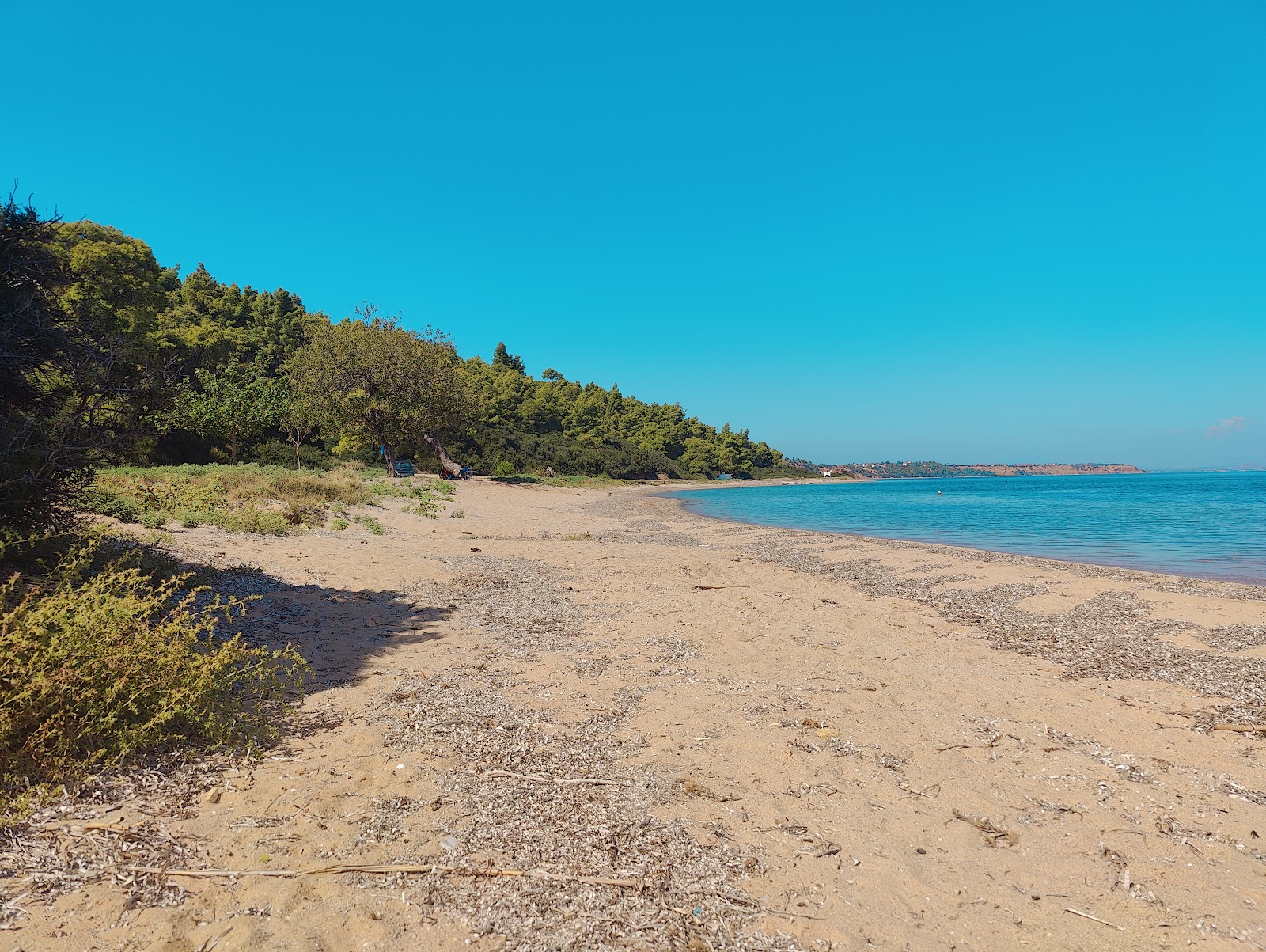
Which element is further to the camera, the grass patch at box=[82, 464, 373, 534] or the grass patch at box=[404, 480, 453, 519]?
the grass patch at box=[404, 480, 453, 519]

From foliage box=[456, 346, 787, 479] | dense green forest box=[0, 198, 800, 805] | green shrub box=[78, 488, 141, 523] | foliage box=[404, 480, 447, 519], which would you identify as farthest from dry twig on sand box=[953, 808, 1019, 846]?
foliage box=[456, 346, 787, 479]

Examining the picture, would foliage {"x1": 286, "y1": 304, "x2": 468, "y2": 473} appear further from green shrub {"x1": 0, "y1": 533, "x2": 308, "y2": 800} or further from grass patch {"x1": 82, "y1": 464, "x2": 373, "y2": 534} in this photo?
green shrub {"x1": 0, "y1": 533, "x2": 308, "y2": 800}

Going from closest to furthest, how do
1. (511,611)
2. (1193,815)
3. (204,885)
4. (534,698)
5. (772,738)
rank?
1. (204,885)
2. (1193,815)
3. (772,738)
4. (534,698)
5. (511,611)

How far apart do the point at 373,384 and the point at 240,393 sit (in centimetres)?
830

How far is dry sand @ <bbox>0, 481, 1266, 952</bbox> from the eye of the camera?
2.90 m

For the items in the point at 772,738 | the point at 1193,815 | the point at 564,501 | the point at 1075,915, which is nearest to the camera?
the point at 1075,915

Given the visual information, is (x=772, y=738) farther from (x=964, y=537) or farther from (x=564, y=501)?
(x=564, y=501)

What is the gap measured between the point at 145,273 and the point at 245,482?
91.0 ft

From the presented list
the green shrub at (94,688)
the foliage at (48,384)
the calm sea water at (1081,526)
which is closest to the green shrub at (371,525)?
the foliage at (48,384)

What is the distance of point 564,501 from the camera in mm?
38719

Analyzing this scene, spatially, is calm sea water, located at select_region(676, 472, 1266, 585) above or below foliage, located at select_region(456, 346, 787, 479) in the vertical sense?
below

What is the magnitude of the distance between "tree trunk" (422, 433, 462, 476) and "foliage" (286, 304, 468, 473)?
4.89 metres

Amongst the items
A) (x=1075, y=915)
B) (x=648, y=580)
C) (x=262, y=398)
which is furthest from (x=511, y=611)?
(x=262, y=398)

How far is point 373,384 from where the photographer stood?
136ft
